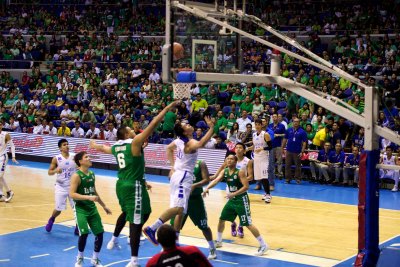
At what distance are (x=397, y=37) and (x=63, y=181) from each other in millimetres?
16969

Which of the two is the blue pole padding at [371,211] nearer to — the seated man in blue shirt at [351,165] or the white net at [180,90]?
the white net at [180,90]

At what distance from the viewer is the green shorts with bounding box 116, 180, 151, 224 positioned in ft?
33.2

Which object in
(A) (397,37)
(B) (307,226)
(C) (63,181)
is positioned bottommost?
(B) (307,226)

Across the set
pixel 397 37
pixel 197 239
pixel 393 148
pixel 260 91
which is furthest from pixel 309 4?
pixel 197 239

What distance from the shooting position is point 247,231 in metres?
14.1

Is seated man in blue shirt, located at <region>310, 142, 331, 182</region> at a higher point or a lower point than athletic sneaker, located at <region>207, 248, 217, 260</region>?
higher

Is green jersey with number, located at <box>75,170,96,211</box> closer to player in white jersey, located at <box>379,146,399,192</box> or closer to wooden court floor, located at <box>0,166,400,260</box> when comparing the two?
wooden court floor, located at <box>0,166,400,260</box>

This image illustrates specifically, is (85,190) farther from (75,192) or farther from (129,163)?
(129,163)

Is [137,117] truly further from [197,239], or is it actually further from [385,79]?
[197,239]

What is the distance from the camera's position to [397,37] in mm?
26172

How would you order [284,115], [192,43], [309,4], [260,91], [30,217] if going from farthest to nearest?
1. [309,4]
2. [260,91]
3. [284,115]
4. [30,217]
5. [192,43]

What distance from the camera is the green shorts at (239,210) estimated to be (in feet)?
39.5

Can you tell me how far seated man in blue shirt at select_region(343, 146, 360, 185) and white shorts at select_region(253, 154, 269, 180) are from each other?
120 inches

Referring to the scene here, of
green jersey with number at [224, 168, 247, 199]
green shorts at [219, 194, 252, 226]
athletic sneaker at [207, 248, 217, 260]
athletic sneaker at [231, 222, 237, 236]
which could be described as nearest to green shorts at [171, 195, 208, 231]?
athletic sneaker at [207, 248, 217, 260]
